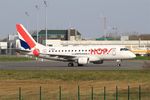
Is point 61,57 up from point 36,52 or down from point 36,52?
down

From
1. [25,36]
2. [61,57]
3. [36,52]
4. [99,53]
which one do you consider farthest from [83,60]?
[25,36]

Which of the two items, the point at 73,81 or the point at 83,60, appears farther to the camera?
Result: the point at 83,60

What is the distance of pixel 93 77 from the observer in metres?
51.8

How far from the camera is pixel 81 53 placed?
7631 centimetres

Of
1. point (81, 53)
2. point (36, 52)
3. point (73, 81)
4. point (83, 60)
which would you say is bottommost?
point (73, 81)

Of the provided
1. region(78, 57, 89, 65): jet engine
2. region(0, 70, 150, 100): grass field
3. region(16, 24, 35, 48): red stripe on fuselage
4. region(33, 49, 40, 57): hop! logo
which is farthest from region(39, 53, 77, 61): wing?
region(0, 70, 150, 100): grass field

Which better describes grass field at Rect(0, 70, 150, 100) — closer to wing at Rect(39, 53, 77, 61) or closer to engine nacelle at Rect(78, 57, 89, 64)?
engine nacelle at Rect(78, 57, 89, 64)

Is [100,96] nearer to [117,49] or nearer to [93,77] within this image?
[93,77]

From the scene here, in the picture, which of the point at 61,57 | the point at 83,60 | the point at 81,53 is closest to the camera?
the point at 83,60

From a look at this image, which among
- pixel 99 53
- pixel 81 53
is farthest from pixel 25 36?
pixel 99 53

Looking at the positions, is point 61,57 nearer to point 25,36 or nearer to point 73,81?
point 25,36

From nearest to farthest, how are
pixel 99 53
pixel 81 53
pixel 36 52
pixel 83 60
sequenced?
pixel 83 60, pixel 99 53, pixel 81 53, pixel 36 52

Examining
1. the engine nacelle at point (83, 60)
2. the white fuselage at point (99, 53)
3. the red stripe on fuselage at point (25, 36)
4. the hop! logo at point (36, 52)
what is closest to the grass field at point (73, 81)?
the engine nacelle at point (83, 60)

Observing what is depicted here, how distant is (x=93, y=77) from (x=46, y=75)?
18.0 feet
